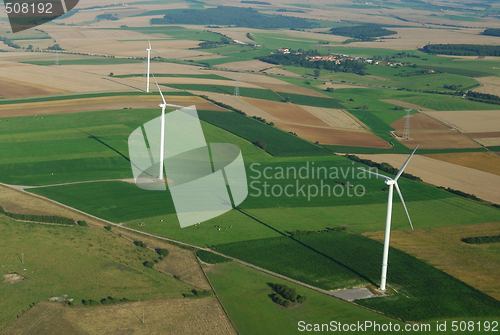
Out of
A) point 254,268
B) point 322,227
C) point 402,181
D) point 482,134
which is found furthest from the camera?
point 482,134

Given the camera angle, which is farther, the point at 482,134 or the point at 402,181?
the point at 482,134

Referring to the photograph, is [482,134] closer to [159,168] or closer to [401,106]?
[401,106]

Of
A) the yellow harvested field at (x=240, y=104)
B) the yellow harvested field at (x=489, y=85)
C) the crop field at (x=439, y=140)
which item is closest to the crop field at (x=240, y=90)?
the yellow harvested field at (x=240, y=104)

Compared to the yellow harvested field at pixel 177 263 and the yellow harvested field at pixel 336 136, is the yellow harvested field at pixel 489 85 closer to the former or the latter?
the yellow harvested field at pixel 336 136

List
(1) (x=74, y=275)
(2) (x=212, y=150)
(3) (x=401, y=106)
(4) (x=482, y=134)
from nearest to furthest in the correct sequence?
(1) (x=74, y=275), (2) (x=212, y=150), (4) (x=482, y=134), (3) (x=401, y=106)

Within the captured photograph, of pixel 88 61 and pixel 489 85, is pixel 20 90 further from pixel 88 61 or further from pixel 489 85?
pixel 489 85

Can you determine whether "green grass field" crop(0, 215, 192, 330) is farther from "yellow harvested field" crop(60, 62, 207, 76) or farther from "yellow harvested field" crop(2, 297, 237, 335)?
"yellow harvested field" crop(60, 62, 207, 76)

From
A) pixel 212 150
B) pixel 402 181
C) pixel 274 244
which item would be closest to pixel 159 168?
pixel 212 150
